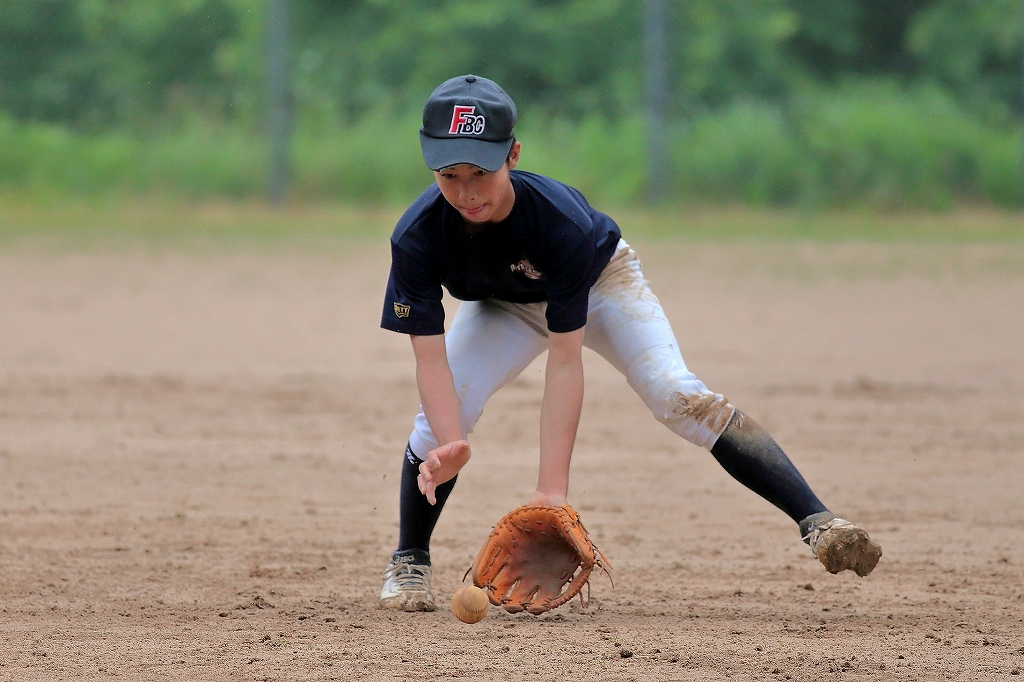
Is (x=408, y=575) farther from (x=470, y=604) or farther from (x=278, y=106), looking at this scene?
(x=278, y=106)

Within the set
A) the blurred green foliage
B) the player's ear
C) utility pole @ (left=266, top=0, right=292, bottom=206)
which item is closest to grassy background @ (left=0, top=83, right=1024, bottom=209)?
the blurred green foliage

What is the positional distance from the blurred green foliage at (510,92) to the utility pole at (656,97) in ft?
0.51

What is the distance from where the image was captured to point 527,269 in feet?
9.80

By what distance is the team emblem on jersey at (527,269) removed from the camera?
9.75 feet

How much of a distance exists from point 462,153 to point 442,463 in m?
0.68

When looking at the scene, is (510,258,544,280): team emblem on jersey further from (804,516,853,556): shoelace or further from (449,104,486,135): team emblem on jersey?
(804,516,853,556): shoelace

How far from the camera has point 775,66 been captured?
16.5 meters

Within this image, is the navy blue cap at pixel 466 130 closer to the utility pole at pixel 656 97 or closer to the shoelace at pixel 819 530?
the shoelace at pixel 819 530

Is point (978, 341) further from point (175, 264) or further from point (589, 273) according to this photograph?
point (175, 264)

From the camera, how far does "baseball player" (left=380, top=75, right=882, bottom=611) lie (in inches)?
110

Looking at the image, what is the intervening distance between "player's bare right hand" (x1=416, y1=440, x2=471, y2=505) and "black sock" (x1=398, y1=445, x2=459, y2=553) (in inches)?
14.9

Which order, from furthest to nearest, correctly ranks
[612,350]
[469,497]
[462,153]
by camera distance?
[469,497]
[612,350]
[462,153]

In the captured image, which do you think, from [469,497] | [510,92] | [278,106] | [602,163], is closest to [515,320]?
[469,497]

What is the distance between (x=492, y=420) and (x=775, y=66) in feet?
39.6
